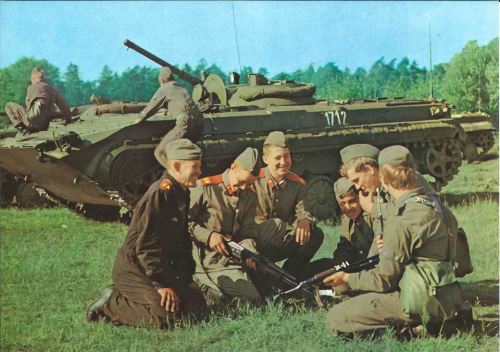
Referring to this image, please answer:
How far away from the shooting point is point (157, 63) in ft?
39.7

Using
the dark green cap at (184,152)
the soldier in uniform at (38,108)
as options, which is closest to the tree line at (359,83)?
the soldier in uniform at (38,108)

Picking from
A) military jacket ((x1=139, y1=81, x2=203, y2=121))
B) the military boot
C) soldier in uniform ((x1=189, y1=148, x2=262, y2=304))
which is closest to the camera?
the military boot

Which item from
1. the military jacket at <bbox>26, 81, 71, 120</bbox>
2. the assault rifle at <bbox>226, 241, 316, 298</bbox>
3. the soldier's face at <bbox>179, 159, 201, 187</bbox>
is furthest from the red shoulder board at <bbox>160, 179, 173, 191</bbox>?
the military jacket at <bbox>26, 81, 71, 120</bbox>

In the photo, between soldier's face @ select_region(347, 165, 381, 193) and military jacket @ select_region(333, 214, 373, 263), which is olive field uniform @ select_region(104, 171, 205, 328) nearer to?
soldier's face @ select_region(347, 165, 381, 193)

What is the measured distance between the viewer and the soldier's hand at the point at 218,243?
19.5 feet

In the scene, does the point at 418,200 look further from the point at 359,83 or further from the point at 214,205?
the point at 359,83

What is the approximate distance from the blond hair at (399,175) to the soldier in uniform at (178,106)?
507 centimetres

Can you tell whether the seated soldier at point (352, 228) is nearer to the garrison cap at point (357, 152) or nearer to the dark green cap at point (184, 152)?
the garrison cap at point (357, 152)

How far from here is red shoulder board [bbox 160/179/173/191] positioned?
538 cm

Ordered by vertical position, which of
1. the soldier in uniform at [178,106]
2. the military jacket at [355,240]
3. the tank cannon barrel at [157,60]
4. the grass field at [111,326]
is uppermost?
the tank cannon barrel at [157,60]

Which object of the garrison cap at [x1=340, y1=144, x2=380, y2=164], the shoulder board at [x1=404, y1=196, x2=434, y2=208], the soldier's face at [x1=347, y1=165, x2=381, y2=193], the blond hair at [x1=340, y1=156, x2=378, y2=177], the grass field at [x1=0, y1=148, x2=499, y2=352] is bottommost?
the grass field at [x1=0, y1=148, x2=499, y2=352]

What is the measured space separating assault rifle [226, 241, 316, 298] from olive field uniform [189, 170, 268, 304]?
0.17 m

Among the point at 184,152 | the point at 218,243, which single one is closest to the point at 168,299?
the point at 218,243

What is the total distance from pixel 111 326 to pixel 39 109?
6.80 meters
